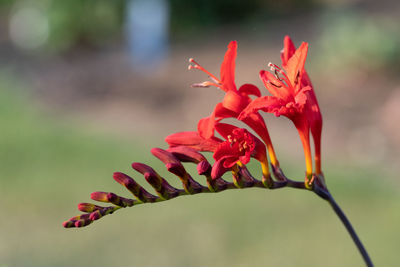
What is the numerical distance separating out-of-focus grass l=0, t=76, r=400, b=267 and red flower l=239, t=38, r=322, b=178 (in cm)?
324

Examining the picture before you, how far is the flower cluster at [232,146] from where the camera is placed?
147 cm

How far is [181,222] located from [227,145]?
392cm

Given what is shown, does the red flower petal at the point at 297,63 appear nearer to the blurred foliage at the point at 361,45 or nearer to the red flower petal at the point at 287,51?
the red flower petal at the point at 287,51

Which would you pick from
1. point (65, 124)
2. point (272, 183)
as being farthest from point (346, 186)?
point (272, 183)

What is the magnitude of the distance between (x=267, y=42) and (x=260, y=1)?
2234 mm

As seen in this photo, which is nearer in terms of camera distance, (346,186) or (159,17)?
(346,186)

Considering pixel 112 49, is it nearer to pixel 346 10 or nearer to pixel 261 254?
pixel 346 10

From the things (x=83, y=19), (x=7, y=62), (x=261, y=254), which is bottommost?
(x=261, y=254)

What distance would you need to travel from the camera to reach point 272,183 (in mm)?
1514

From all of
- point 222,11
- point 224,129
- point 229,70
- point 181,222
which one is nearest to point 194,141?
point 224,129

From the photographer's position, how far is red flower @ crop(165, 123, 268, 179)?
4.88 feet

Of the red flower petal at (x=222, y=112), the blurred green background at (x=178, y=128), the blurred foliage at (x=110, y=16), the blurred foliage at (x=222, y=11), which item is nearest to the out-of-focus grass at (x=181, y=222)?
the blurred green background at (x=178, y=128)

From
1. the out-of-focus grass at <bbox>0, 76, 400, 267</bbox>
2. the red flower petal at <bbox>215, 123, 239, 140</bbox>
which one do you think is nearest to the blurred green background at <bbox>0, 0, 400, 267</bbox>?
the out-of-focus grass at <bbox>0, 76, 400, 267</bbox>

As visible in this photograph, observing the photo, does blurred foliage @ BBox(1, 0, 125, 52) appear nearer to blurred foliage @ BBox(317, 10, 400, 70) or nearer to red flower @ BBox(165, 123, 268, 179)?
blurred foliage @ BBox(317, 10, 400, 70)
